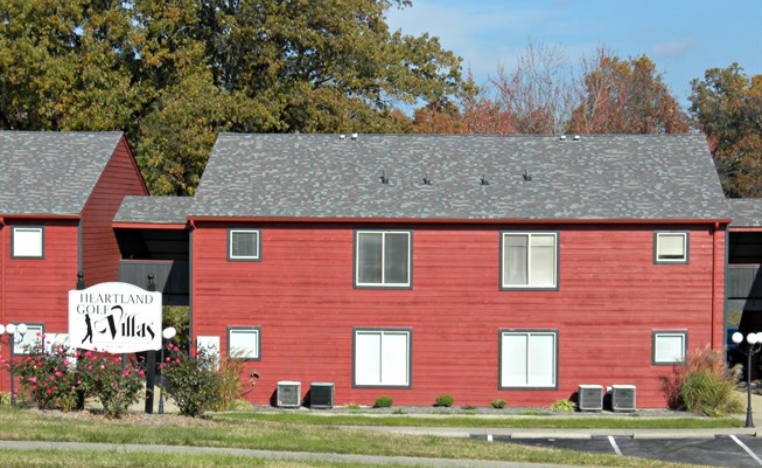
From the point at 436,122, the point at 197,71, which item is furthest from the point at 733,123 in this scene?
the point at 197,71

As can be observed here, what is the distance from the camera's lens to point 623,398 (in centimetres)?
3222

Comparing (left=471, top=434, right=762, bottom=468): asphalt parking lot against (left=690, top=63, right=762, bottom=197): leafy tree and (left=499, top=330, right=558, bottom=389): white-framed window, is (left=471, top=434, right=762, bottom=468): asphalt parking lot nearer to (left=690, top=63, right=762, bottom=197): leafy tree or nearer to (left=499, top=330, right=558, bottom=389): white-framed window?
(left=499, top=330, right=558, bottom=389): white-framed window

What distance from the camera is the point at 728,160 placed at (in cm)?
7306

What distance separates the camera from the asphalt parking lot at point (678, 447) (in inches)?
1014

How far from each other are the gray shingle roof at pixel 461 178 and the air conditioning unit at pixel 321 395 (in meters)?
4.89

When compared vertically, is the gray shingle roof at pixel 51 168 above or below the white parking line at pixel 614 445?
above

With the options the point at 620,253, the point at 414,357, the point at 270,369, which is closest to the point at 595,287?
the point at 620,253

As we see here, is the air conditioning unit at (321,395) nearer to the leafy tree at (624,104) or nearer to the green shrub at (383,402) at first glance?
the green shrub at (383,402)

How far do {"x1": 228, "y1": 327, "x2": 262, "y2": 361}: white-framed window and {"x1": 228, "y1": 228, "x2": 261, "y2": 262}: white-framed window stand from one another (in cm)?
208

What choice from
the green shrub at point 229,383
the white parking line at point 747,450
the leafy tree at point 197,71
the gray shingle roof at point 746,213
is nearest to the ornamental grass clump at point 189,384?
the green shrub at point 229,383

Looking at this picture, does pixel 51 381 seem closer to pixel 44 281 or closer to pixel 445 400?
pixel 44 281

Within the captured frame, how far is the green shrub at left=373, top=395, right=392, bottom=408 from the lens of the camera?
32438 mm

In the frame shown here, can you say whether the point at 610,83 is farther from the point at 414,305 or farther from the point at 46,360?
the point at 46,360

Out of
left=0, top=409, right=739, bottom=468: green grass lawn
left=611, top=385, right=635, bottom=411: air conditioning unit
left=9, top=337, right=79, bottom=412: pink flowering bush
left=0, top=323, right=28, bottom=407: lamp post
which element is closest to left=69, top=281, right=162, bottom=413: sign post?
left=9, top=337, right=79, bottom=412: pink flowering bush
